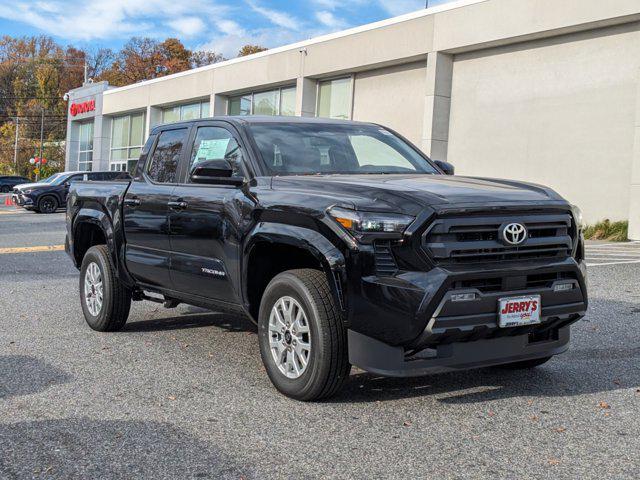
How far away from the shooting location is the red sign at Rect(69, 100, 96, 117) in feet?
172

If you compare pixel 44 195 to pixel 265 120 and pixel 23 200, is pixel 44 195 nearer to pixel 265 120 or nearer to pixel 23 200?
pixel 23 200

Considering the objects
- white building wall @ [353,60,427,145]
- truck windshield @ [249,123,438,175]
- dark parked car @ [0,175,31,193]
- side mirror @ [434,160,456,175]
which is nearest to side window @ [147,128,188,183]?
truck windshield @ [249,123,438,175]

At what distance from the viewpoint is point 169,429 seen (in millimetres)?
4449

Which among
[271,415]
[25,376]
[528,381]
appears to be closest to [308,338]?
[271,415]

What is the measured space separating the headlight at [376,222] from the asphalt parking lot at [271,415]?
3.65 ft

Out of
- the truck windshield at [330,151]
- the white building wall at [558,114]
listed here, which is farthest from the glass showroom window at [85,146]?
the truck windshield at [330,151]

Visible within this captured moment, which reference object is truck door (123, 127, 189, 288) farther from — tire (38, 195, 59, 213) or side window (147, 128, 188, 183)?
tire (38, 195, 59, 213)

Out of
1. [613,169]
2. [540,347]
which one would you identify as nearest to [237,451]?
[540,347]

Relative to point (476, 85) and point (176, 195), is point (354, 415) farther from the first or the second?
point (476, 85)

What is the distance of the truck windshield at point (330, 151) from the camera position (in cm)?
585

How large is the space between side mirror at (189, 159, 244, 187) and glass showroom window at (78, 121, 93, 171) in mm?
49397

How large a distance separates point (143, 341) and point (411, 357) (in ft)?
10.2

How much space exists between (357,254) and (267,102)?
103 feet

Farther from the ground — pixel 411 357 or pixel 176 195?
pixel 176 195
